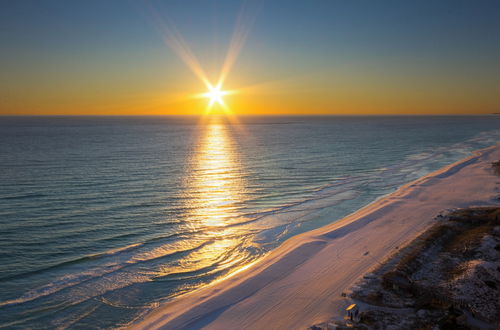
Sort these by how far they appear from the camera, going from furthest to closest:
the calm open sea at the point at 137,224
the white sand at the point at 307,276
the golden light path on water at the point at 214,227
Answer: the golden light path on water at the point at 214,227, the calm open sea at the point at 137,224, the white sand at the point at 307,276

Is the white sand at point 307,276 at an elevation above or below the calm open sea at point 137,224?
below

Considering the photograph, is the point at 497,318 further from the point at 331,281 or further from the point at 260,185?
the point at 260,185

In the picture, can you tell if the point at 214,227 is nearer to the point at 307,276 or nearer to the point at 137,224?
the point at 137,224

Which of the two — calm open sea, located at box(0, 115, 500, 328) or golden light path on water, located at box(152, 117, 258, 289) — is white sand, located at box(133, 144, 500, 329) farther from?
golden light path on water, located at box(152, 117, 258, 289)

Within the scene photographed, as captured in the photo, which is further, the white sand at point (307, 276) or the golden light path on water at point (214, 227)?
the golden light path on water at point (214, 227)

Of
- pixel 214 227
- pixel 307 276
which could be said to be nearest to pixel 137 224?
pixel 214 227

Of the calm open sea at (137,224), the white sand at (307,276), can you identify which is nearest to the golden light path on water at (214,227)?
the calm open sea at (137,224)

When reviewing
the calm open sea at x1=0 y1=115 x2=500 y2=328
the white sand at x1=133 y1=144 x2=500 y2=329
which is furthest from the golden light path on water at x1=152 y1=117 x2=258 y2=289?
the white sand at x1=133 y1=144 x2=500 y2=329

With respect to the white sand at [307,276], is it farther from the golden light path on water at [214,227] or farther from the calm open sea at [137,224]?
the golden light path on water at [214,227]
